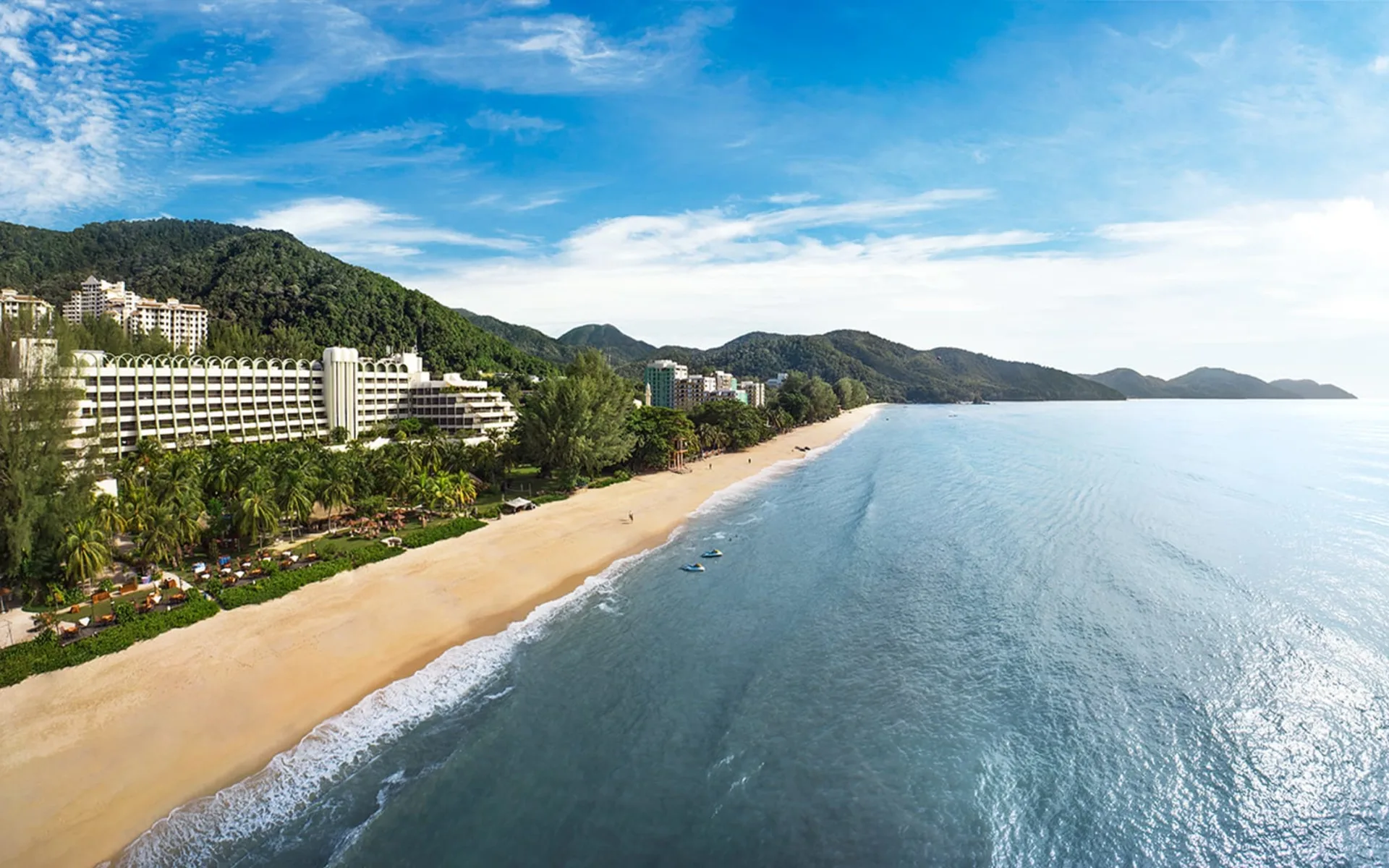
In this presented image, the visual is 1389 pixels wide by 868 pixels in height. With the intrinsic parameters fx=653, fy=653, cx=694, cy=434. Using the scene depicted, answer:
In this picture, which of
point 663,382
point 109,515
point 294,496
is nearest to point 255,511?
point 294,496

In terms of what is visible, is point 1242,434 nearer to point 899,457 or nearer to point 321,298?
point 899,457

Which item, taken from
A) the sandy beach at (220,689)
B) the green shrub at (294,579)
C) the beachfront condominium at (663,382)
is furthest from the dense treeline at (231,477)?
the beachfront condominium at (663,382)

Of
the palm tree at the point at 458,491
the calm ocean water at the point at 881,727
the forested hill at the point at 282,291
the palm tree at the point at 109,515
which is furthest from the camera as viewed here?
the forested hill at the point at 282,291

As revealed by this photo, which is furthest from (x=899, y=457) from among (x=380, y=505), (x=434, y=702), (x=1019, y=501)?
(x=434, y=702)

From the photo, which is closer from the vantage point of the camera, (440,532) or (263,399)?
(440,532)

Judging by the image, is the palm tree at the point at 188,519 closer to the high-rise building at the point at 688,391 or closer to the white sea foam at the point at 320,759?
the white sea foam at the point at 320,759

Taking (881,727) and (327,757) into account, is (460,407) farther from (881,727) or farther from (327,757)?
(881,727)
